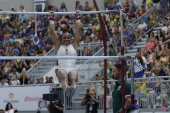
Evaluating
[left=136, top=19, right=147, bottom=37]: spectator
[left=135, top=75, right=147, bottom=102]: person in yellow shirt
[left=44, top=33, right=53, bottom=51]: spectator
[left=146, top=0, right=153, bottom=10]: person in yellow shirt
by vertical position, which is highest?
[left=146, top=0, right=153, bottom=10]: person in yellow shirt

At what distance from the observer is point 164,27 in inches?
480

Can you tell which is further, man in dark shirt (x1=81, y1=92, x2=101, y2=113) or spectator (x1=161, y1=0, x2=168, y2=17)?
spectator (x1=161, y1=0, x2=168, y2=17)

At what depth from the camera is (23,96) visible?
436 inches

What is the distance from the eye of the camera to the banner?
1091 centimetres

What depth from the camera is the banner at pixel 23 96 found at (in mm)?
10914

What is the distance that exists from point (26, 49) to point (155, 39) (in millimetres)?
5521

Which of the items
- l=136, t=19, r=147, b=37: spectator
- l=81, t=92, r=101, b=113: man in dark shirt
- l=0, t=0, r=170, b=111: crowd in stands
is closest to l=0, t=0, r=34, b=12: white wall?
l=0, t=0, r=170, b=111: crowd in stands

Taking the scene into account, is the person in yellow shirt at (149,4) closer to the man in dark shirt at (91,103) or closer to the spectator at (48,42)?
the spectator at (48,42)

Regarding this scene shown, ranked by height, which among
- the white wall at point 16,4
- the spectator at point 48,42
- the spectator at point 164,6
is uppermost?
the white wall at point 16,4

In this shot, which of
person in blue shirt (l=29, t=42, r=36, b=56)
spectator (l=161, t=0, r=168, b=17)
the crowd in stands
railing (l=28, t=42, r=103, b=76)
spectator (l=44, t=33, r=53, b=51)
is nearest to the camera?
the crowd in stands

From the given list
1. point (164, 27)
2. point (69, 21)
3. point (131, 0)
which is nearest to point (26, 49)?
point (69, 21)

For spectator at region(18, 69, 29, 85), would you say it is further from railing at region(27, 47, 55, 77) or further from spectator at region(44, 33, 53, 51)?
spectator at region(44, 33, 53, 51)

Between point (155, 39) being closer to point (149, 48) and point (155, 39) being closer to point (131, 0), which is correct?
point (149, 48)

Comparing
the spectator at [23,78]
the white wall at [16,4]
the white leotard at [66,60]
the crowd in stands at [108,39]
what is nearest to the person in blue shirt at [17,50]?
the crowd in stands at [108,39]
